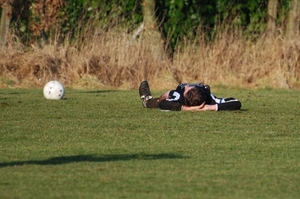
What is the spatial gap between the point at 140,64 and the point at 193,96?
9.21 m

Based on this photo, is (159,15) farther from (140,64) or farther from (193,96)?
(193,96)

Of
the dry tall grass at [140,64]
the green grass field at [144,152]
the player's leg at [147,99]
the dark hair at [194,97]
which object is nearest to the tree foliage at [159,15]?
the dry tall grass at [140,64]

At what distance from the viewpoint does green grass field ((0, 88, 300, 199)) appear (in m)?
8.09

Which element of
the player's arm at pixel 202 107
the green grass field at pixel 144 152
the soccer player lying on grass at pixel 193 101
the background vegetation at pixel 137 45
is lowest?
the green grass field at pixel 144 152

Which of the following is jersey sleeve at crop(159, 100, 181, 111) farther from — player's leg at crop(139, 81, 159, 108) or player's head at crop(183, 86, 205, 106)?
player's leg at crop(139, 81, 159, 108)

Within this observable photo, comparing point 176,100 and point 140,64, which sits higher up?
point 140,64

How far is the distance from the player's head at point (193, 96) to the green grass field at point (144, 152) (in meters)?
0.26

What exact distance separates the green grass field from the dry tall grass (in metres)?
6.56

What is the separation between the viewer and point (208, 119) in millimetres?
14508

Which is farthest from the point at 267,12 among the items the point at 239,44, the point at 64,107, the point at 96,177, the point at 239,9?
the point at 96,177

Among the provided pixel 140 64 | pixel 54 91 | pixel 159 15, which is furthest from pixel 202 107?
pixel 159 15

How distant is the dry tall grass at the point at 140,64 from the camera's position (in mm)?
24109

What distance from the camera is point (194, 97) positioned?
51.1 ft

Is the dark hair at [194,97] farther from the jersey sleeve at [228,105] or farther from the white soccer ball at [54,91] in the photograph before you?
the white soccer ball at [54,91]
